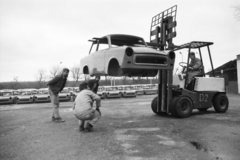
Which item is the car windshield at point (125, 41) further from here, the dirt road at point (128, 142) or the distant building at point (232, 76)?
the distant building at point (232, 76)

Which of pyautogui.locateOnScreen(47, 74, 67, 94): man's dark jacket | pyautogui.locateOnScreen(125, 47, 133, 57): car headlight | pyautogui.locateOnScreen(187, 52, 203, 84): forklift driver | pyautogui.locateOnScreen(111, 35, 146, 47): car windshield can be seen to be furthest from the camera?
pyautogui.locateOnScreen(187, 52, 203, 84): forklift driver

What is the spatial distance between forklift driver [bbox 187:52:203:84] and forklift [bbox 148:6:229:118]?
0.37 feet

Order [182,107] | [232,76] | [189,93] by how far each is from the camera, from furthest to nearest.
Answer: [232,76] → [189,93] → [182,107]

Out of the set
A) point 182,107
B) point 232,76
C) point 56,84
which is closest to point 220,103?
point 182,107

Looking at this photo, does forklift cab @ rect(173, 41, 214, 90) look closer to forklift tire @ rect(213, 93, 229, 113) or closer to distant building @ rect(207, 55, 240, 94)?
forklift tire @ rect(213, 93, 229, 113)

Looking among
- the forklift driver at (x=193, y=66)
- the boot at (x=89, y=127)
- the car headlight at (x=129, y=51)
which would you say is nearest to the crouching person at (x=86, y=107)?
the boot at (x=89, y=127)

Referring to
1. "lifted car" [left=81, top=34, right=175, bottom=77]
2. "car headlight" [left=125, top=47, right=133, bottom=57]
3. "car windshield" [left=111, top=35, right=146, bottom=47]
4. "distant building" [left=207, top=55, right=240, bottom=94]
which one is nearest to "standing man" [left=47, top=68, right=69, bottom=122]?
"lifted car" [left=81, top=34, right=175, bottom=77]

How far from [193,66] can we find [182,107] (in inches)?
68.9

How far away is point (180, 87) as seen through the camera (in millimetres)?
8133

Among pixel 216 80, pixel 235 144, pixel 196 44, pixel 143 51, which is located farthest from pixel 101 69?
pixel 216 80

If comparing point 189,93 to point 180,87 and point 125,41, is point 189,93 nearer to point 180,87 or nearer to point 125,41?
point 180,87

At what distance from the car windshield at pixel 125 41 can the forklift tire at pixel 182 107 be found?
2250 millimetres

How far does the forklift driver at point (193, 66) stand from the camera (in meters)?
8.25

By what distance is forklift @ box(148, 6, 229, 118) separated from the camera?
7590 millimetres
